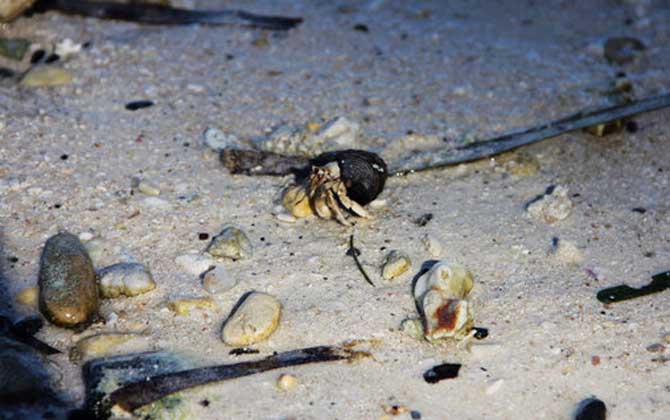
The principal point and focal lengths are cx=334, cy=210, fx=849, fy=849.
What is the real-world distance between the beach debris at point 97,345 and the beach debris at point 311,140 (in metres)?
1.48

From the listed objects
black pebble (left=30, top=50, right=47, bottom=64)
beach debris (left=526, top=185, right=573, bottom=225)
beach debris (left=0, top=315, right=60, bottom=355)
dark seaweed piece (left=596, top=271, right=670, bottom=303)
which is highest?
black pebble (left=30, top=50, right=47, bottom=64)

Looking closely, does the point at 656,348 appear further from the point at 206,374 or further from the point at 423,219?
the point at 206,374

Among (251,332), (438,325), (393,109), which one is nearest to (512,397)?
(438,325)

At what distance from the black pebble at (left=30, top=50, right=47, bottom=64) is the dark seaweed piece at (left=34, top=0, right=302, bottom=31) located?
52 cm

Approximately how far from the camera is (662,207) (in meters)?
4.11

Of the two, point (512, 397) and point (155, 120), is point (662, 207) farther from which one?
point (155, 120)

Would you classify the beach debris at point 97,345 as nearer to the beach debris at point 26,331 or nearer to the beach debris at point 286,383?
the beach debris at point 26,331

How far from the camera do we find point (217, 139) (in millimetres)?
4430

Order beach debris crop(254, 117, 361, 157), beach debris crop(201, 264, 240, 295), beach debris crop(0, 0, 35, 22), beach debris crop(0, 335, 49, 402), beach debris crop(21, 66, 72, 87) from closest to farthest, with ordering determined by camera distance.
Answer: beach debris crop(0, 335, 49, 402) < beach debris crop(201, 264, 240, 295) < beach debris crop(254, 117, 361, 157) < beach debris crop(21, 66, 72, 87) < beach debris crop(0, 0, 35, 22)

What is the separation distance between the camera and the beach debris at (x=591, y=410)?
2.96m

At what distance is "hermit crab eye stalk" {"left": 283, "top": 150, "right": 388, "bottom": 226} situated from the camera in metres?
3.79

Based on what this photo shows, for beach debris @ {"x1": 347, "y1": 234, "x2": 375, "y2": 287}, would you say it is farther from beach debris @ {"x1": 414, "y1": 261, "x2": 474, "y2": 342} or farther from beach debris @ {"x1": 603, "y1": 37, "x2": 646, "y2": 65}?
beach debris @ {"x1": 603, "y1": 37, "x2": 646, "y2": 65}

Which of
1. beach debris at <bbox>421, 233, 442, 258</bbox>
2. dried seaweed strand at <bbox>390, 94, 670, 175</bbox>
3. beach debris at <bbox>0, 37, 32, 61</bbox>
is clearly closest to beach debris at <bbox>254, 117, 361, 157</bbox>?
dried seaweed strand at <bbox>390, 94, 670, 175</bbox>

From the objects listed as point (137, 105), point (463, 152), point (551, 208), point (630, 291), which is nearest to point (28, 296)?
point (137, 105)
